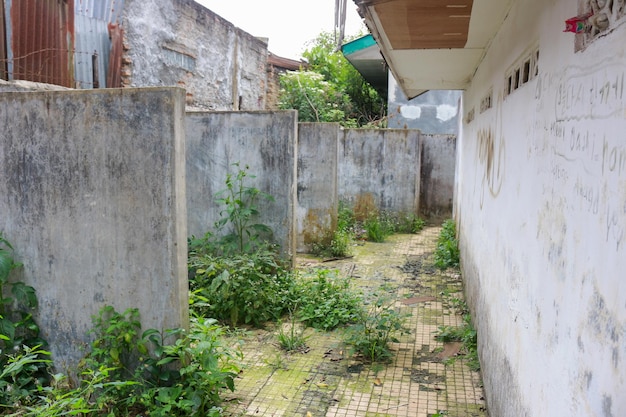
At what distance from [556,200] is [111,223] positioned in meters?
2.80

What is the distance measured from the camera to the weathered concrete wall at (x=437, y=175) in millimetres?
11844

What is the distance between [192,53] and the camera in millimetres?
9094

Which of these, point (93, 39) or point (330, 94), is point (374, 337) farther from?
point (330, 94)

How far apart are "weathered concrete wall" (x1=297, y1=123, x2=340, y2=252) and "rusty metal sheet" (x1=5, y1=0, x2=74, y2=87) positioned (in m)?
3.57

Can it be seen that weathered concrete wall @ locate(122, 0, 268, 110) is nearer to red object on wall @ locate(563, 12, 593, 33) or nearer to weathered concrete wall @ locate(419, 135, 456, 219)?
weathered concrete wall @ locate(419, 135, 456, 219)

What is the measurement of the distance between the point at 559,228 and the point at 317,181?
267 inches

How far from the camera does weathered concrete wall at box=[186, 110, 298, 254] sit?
19.2 ft

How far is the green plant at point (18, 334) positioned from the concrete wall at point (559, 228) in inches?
116

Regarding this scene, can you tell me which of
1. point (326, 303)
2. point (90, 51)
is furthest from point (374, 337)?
point (90, 51)

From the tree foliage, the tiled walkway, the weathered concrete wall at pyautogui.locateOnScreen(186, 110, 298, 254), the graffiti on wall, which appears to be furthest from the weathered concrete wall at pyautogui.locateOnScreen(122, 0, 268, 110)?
the graffiti on wall

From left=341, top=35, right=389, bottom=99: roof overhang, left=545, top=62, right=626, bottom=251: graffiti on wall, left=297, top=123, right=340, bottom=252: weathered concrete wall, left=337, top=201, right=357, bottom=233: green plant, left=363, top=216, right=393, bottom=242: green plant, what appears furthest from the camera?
left=341, top=35, right=389, bottom=99: roof overhang

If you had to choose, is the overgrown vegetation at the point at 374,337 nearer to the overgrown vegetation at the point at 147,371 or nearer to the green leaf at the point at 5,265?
the overgrown vegetation at the point at 147,371

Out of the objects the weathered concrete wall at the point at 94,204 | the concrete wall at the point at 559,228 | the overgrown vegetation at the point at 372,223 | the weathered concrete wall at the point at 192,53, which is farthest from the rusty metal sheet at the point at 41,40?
the concrete wall at the point at 559,228

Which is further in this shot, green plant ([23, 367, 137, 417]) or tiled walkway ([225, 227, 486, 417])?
tiled walkway ([225, 227, 486, 417])
